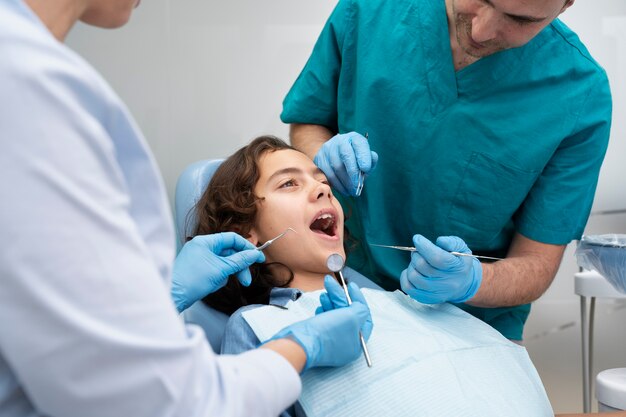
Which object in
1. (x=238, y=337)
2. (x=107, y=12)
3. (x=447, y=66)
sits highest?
(x=107, y=12)

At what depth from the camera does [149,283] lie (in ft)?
2.08

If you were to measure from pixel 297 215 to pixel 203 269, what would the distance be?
10.6 inches

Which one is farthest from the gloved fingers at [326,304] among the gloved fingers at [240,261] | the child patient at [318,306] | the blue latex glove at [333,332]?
the gloved fingers at [240,261]

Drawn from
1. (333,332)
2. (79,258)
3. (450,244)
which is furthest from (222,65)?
(79,258)

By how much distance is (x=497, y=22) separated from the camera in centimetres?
146

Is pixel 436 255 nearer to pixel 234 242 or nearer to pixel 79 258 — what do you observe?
pixel 234 242

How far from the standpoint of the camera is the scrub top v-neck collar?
163cm

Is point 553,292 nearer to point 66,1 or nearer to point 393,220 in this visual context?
point 393,220

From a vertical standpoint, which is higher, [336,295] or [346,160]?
[346,160]

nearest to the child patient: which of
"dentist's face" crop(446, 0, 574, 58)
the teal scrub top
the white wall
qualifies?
the teal scrub top

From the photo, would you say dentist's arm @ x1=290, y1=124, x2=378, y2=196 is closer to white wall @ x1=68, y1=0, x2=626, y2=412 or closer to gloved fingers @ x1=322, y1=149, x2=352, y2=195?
gloved fingers @ x1=322, y1=149, x2=352, y2=195

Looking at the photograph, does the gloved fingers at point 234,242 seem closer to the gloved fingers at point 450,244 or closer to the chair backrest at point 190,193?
the chair backrest at point 190,193

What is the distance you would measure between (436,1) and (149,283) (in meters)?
1.32

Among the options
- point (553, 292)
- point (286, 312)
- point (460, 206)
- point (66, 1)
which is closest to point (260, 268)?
point (286, 312)
